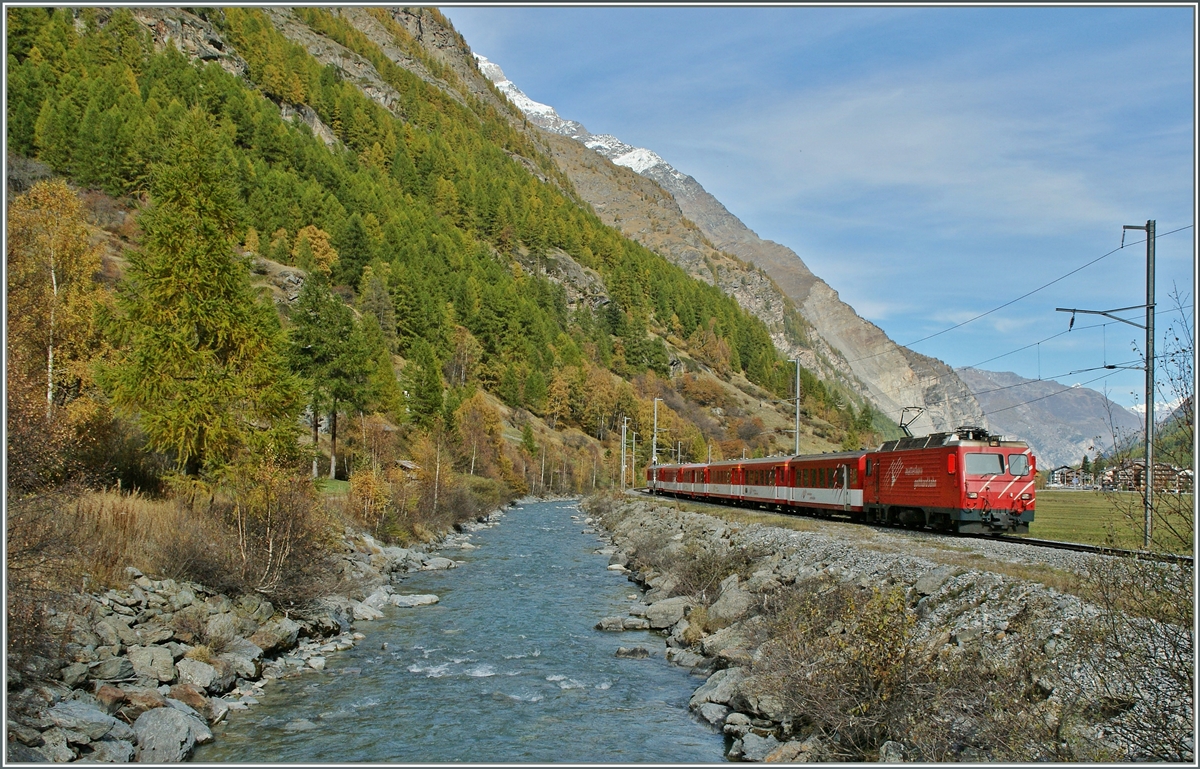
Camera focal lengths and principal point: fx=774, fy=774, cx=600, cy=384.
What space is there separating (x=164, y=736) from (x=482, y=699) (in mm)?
5145

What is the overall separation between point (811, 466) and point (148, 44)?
156024 millimetres

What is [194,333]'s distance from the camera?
23609mm

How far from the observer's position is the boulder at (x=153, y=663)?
12219 millimetres

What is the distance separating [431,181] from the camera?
585 feet

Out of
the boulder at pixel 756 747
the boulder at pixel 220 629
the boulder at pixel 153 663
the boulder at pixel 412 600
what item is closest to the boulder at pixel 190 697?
the boulder at pixel 153 663

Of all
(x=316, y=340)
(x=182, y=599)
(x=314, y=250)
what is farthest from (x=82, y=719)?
(x=314, y=250)

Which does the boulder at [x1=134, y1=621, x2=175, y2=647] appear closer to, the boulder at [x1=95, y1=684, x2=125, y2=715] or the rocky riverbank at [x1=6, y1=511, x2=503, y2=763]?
the rocky riverbank at [x1=6, y1=511, x2=503, y2=763]

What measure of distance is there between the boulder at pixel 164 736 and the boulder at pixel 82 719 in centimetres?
47

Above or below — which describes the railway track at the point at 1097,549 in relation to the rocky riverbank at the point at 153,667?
above

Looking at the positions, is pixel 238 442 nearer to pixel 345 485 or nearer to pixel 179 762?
pixel 179 762

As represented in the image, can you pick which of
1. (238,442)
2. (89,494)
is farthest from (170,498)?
(89,494)

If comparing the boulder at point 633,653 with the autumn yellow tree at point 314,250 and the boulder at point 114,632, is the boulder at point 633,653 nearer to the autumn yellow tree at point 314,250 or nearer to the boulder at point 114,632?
the boulder at point 114,632

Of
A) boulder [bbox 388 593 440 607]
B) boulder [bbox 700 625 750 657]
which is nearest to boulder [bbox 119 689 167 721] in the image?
boulder [bbox 700 625 750 657]

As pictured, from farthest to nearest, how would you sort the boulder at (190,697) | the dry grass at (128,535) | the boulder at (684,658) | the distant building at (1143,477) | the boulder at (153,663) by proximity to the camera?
the boulder at (684,658) < the dry grass at (128,535) < the boulder at (153,663) < the boulder at (190,697) < the distant building at (1143,477)
